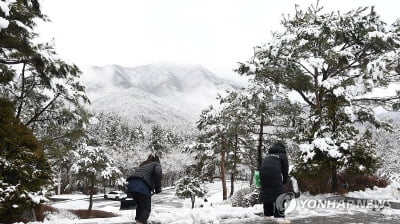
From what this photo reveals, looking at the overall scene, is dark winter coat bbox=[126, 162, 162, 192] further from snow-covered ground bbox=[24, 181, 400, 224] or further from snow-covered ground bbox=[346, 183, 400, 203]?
snow-covered ground bbox=[346, 183, 400, 203]

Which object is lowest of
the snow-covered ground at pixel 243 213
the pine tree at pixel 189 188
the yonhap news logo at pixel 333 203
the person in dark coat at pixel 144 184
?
the pine tree at pixel 189 188

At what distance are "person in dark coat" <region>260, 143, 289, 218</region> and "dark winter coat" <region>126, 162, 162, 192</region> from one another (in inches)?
79.7

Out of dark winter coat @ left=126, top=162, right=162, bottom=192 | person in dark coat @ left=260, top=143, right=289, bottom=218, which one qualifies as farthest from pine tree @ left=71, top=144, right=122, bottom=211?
person in dark coat @ left=260, top=143, right=289, bottom=218

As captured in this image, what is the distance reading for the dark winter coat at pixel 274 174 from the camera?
639cm

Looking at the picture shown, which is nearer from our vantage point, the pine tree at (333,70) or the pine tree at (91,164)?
the pine tree at (333,70)

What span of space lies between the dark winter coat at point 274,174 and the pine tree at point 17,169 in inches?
217

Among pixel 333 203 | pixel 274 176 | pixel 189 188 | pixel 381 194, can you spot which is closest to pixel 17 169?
pixel 274 176

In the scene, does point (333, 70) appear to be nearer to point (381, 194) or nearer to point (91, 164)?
point (381, 194)

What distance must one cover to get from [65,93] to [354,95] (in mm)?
11025

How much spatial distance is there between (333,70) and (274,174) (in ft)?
27.5

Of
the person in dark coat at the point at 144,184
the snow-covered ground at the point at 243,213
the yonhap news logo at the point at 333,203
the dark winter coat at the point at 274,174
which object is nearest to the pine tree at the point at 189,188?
the snow-covered ground at the point at 243,213

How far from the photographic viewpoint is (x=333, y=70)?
13.3 meters

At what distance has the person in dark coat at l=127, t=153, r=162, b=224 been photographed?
6309 millimetres

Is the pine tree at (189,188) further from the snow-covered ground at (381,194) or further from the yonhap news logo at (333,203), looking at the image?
the yonhap news logo at (333,203)
